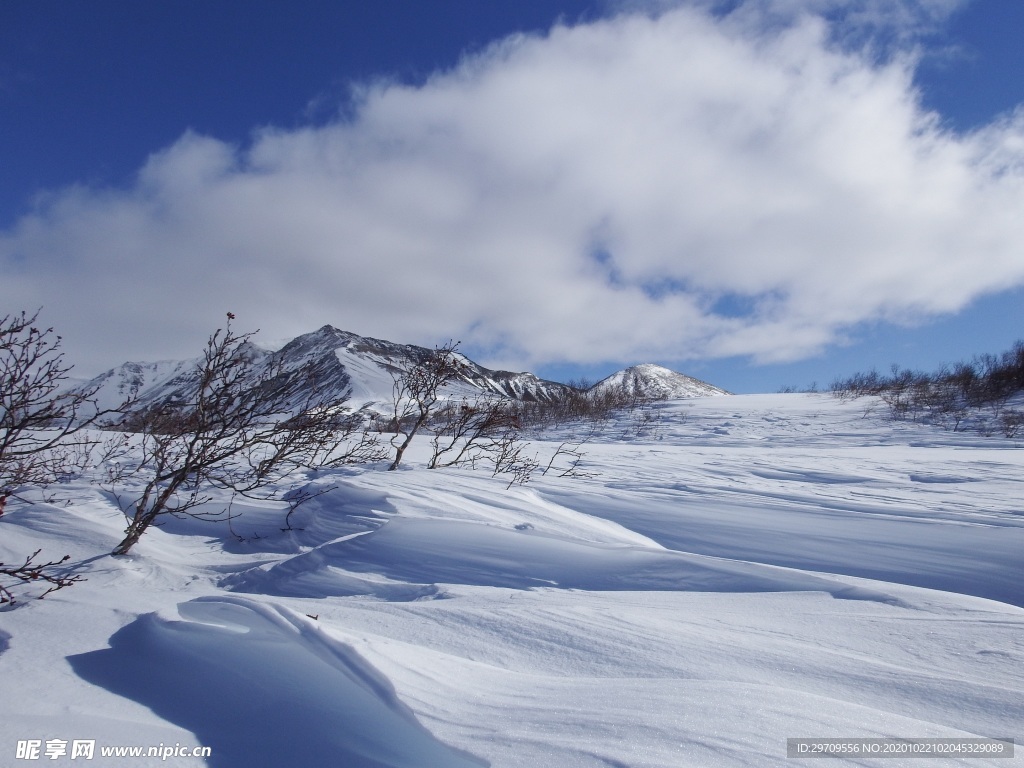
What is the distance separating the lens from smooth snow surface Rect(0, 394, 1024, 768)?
1322 mm

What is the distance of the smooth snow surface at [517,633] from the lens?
1322 mm

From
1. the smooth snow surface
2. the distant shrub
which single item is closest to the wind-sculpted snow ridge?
the smooth snow surface

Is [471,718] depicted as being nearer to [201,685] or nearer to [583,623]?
[583,623]

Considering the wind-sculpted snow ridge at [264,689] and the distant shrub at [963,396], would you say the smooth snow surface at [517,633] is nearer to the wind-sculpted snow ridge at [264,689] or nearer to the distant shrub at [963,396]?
the wind-sculpted snow ridge at [264,689]

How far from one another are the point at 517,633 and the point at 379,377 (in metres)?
50.9

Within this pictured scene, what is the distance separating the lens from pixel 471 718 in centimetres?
138

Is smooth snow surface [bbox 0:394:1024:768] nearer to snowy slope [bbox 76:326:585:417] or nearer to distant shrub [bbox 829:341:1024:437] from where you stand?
snowy slope [bbox 76:326:585:417]

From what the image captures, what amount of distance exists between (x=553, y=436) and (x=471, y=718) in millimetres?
12190

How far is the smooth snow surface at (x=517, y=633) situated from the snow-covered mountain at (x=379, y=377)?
160 centimetres

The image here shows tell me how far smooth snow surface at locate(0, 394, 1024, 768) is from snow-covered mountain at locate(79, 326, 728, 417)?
5.24ft

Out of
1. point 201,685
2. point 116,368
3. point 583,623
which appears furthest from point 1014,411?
point 116,368

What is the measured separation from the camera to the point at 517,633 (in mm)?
1895

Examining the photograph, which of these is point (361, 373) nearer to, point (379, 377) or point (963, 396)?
point (379, 377)

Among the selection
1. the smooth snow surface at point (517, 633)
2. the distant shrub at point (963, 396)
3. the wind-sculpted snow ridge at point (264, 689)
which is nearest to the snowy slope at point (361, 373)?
the smooth snow surface at point (517, 633)
